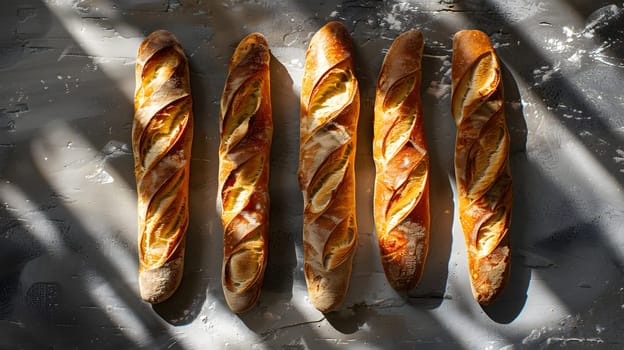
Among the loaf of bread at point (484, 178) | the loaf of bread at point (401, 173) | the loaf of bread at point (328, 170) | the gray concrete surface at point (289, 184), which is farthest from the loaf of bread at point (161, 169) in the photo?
the loaf of bread at point (484, 178)

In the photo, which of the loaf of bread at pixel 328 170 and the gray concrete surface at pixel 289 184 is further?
the gray concrete surface at pixel 289 184

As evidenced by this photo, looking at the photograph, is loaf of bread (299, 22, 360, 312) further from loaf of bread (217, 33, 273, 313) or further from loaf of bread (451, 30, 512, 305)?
loaf of bread (451, 30, 512, 305)

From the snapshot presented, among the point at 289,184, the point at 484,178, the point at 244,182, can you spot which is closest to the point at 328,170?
the point at 289,184

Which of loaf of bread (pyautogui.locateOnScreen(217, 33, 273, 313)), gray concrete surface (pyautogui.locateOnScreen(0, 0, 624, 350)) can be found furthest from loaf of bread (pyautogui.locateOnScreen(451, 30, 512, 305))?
loaf of bread (pyautogui.locateOnScreen(217, 33, 273, 313))

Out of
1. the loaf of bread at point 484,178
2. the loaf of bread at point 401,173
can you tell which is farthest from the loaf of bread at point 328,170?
the loaf of bread at point 484,178

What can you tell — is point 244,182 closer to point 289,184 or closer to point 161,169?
point 289,184

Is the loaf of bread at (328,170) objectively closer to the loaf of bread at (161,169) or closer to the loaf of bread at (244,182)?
the loaf of bread at (244,182)
